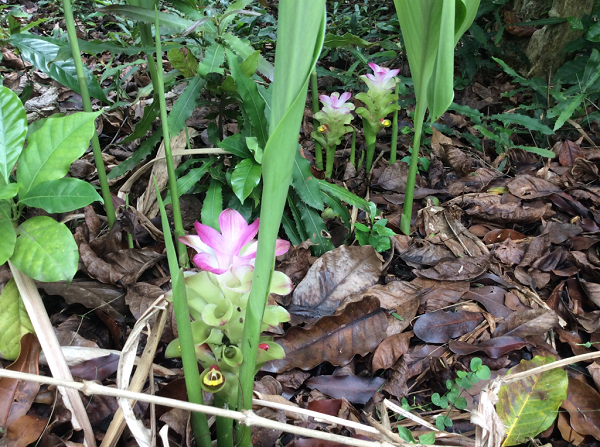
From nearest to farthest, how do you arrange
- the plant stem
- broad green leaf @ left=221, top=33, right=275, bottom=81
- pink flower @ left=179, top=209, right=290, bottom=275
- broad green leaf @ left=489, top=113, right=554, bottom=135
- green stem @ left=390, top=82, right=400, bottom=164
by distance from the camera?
1. the plant stem
2. pink flower @ left=179, top=209, right=290, bottom=275
3. broad green leaf @ left=221, top=33, right=275, bottom=81
4. green stem @ left=390, top=82, right=400, bottom=164
5. broad green leaf @ left=489, top=113, right=554, bottom=135

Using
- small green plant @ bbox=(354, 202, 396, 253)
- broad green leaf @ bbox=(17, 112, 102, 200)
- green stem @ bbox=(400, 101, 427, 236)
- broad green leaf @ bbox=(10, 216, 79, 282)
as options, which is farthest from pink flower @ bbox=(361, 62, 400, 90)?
broad green leaf @ bbox=(10, 216, 79, 282)

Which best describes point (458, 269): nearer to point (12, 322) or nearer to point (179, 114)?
point (179, 114)

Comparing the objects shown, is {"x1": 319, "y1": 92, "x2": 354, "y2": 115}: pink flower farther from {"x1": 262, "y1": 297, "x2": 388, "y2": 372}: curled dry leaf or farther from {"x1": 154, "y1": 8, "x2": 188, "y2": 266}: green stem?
{"x1": 154, "y1": 8, "x2": 188, "y2": 266}: green stem

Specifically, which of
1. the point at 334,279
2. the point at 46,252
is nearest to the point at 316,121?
the point at 334,279

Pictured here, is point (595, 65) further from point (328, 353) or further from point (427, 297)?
point (328, 353)

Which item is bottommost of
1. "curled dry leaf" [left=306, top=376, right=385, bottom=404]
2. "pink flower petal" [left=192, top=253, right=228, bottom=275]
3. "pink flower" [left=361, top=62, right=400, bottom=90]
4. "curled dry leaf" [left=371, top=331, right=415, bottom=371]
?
"curled dry leaf" [left=306, top=376, right=385, bottom=404]

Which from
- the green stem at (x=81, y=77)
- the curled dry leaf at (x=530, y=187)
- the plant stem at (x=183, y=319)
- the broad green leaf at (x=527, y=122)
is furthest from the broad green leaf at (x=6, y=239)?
the broad green leaf at (x=527, y=122)

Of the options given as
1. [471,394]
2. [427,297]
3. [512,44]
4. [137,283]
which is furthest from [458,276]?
[512,44]
